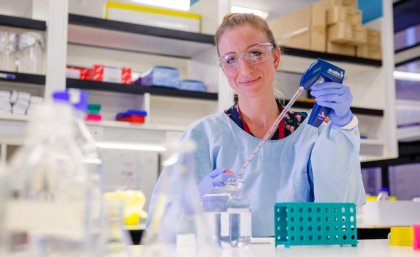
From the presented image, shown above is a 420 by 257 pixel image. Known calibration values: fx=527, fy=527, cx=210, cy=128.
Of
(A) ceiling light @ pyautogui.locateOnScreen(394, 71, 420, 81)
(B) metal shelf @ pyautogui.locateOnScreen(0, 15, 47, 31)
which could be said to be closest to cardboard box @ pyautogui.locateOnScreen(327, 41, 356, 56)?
(A) ceiling light @ pyautogui.locateOnScreen(394, 71, 420, 81)

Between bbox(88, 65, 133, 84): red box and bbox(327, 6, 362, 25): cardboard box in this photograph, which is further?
bbox(327, 6, 362, 25): cardboard box

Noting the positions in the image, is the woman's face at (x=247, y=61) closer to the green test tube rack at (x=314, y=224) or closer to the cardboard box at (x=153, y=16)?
the green test tube rack at (x=314, y=224)

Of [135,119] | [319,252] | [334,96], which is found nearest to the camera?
[319,252]

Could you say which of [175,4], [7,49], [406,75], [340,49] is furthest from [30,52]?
[406,75]

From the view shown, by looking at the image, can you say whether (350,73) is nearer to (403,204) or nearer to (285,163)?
(403,204)

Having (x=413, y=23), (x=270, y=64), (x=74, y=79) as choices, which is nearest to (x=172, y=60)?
(x=74, y=79)

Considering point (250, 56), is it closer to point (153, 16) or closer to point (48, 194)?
point (48, 194)

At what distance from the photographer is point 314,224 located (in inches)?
48.0

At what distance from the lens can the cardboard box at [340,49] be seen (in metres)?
4.51

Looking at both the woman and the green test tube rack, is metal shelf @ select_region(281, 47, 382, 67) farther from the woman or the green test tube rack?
the green test tube rack

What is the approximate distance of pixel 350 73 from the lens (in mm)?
4934

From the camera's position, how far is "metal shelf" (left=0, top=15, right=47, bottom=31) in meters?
3.27

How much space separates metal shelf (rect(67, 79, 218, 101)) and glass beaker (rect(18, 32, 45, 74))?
0.23 m

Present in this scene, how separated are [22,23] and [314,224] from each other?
269 cm
